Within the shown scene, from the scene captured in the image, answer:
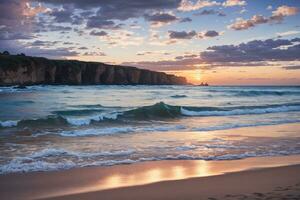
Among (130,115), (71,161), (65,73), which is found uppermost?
(65,73)

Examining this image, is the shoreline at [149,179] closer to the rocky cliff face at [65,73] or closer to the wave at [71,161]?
the wave at [71,161]

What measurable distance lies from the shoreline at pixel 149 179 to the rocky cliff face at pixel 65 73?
79156mm

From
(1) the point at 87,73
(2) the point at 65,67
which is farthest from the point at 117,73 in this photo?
(2) the point at 65,67

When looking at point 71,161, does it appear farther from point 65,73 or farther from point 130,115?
point 65,73

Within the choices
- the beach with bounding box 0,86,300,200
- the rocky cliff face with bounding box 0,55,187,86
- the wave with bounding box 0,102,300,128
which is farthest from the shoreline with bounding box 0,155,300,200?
the rocky cliff face with bounding box 0,55,187,86

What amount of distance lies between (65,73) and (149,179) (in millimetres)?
100236

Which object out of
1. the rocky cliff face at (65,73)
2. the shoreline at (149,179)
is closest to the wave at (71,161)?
the shoreline at (149,179)

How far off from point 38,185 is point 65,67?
100946mm

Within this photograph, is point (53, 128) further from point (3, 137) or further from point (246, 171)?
point (246, 171)

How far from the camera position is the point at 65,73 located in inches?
4149

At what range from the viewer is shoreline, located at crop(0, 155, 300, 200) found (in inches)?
267

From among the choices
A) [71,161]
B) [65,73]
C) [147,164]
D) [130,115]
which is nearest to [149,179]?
[147,164]

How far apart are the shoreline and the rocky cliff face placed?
3116 inches

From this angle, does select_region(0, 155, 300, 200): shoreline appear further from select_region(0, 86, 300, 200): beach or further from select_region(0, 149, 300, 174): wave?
select_region(0, 149, 300, 174): wave
